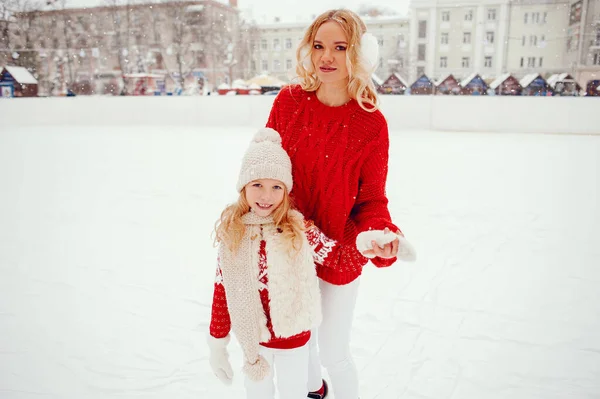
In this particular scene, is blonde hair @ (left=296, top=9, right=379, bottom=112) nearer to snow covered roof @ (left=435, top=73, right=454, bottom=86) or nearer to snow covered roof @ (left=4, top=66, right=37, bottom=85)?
snow covered roof @ (left=435, top=73, right=454, bottom=86)

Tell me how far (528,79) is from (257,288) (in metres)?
13.9

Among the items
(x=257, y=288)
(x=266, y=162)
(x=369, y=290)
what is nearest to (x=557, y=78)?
(x=369, y=290)

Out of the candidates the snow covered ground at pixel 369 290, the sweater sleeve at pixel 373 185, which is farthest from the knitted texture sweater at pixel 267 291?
the snow covered ground at pixel 369 290

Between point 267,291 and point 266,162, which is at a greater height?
point 266,162

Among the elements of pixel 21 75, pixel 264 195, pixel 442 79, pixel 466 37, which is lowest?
pixel 264 195

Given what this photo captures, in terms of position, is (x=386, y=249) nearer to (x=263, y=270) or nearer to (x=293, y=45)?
(x=263, y=270)

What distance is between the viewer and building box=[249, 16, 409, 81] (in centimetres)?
2044

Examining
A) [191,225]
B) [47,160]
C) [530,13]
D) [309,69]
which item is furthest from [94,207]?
[530,13]

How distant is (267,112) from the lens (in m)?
13.9

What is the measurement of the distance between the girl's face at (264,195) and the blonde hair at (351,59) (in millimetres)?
401

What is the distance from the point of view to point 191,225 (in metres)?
4.55

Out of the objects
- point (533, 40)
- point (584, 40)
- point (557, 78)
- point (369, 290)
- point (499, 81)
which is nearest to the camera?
point (369, 290)

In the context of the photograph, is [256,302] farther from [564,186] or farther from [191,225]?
[564,186]

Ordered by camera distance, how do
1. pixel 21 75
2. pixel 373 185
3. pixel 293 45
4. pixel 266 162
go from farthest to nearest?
pixel 293 45, pixel 21 75, pixel 373 185, pixel 266 162
